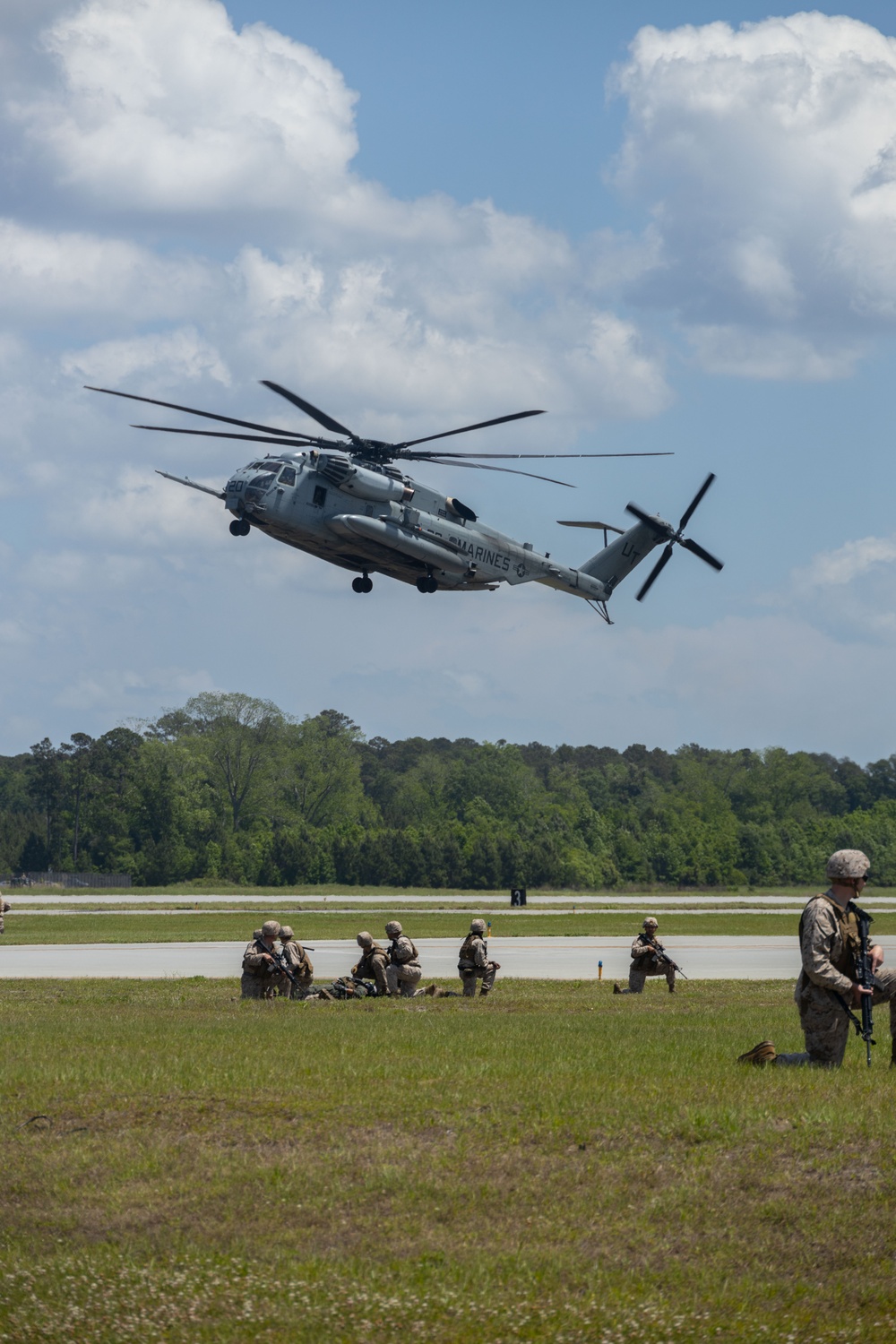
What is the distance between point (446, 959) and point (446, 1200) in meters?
26.0

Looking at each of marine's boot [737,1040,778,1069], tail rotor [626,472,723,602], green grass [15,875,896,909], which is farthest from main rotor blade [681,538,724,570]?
marine's boot [737,1040,778,1069]

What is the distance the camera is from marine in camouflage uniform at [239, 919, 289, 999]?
2130 centimetres

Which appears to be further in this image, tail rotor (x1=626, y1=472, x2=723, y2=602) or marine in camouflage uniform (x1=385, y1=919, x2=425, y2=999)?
tail rotor (x1=626, y1=472, x2=723, y2=602)

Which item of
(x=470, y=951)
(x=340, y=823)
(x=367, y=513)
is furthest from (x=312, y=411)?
(x=340, y=823)

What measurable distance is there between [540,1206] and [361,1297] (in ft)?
4.70

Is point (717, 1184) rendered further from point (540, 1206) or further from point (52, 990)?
point (52, 990)

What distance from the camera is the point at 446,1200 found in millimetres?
9008

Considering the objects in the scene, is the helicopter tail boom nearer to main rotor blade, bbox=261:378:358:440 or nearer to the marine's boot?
main rotor blade, bbox=261:378:358:440

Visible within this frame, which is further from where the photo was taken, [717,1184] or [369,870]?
[369,870]

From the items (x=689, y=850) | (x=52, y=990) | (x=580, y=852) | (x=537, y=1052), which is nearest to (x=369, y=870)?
(x=580, y=852)

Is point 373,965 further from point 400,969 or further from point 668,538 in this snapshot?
point 668,538

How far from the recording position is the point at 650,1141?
990 cm

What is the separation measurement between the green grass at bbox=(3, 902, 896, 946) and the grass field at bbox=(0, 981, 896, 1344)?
30370mm

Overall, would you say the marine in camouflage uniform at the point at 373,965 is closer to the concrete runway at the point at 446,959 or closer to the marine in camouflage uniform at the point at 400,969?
the marine in camouflage uniform at the point at 400,969
